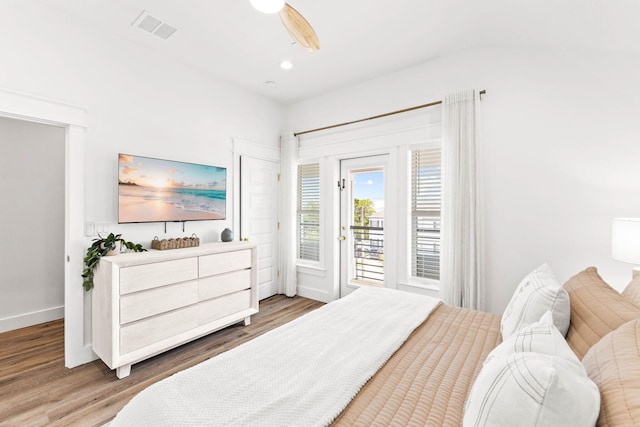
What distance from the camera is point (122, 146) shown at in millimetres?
2703

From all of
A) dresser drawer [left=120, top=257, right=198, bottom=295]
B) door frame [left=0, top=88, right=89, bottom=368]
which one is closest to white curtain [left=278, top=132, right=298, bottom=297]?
dresser drawer [left=120, top=257, right=198, bottom=295]

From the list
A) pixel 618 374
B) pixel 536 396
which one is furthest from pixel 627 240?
pixel 536 396

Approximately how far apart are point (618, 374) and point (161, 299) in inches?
109

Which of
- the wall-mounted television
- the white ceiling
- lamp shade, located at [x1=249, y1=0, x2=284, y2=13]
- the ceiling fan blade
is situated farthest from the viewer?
the wall-mounted television

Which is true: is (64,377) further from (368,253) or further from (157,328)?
(368,253)

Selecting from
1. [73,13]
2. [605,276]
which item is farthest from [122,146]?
[605,276]

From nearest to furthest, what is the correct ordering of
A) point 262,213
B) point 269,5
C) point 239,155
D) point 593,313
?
point 593,313
point 269,5
point 239,155
point 262,213

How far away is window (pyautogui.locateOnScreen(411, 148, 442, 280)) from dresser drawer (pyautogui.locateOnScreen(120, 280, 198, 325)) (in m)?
2.42

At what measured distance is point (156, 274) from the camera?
2.44 m

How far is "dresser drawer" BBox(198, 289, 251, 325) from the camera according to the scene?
9.28 ft

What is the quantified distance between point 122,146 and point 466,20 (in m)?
3.28

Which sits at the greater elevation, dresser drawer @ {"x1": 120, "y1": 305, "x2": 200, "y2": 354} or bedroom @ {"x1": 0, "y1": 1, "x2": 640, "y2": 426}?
bedroom @ {"x1": 0, "y1": 1, "x2": 640, "y2": 426}

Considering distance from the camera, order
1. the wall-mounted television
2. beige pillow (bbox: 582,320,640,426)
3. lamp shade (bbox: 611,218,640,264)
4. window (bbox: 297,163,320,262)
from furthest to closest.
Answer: window (bbox: 297,163,320,262) < the wall-mounted television < lamp shade (bbox: 611,218,640,264) < beige pillow (bbox: 582,320,640,426)

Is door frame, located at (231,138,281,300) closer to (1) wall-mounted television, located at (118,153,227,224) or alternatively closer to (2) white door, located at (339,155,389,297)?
(1) wall-mounted television, located at (118,153,227,224)
